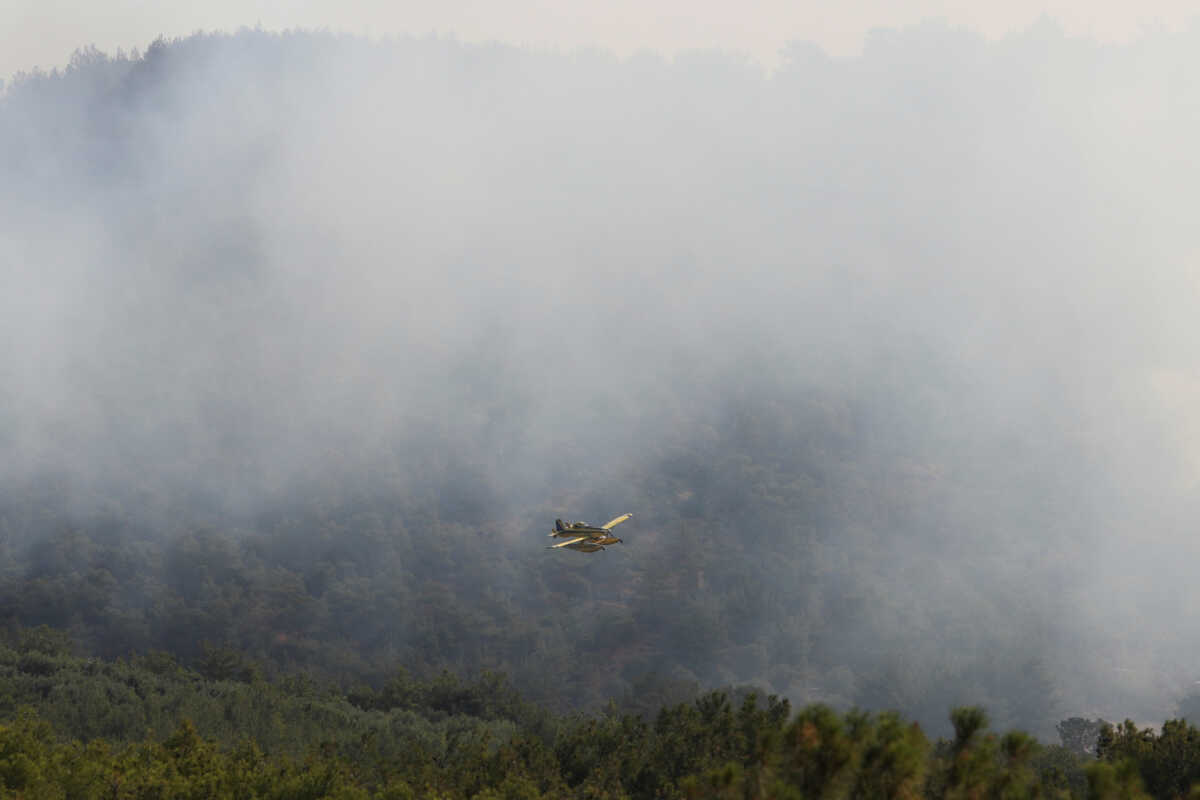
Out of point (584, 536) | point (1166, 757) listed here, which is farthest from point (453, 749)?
point (1166, 757)

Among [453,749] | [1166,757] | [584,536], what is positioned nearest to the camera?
[1166,757]

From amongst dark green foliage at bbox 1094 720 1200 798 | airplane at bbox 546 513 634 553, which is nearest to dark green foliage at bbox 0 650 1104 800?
dark green foliage at bbox 1094 720 1200 798

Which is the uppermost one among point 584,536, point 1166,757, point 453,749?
point 584,536

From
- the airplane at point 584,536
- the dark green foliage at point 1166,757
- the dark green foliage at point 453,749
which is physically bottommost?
the dark green foliage at point 1166,757

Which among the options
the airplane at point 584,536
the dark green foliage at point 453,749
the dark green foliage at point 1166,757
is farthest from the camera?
the airplane at point 584,536

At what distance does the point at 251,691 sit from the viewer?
4082 inches

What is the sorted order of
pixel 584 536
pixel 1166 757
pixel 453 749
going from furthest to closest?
pixel 453 749 < pixel 584 536 < pixel 1166 757

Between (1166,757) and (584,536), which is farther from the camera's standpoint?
(584,536)

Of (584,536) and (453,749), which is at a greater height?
(584,536)

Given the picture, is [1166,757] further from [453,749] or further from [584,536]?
[453,749]

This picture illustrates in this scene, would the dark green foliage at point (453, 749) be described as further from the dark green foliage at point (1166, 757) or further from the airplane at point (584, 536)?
the airplane at point (584, 536)

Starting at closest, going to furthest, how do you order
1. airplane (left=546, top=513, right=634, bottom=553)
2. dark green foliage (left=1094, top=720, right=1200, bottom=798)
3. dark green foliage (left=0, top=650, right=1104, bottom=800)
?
dark green foliage (left=0, top=650, right=1104, bottom=800), dark green foliage (left=1094, top=720, right=1200, bottom=798), airplane (left=546, top=513, right=634, bottom=553)

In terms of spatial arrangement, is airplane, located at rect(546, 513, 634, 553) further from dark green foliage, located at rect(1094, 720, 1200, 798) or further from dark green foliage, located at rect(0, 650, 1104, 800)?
dark green foliage, located at rect(1094, 720, 1200, 798)

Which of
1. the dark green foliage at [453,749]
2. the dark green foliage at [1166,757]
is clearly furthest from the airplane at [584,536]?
the dark green foliage at [1166,757]
